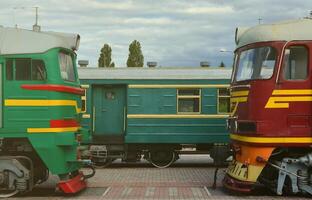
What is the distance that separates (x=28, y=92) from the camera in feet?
38.2

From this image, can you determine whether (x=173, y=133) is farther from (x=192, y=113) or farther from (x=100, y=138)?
(x=100, y=138)

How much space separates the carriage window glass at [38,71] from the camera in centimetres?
1171

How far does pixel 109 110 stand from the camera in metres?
18.7

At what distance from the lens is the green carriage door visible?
18516 mm

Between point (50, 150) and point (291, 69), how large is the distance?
5.25 meters

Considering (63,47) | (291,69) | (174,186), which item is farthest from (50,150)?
(291,69)

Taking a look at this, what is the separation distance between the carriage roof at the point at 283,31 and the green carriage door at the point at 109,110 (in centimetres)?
728

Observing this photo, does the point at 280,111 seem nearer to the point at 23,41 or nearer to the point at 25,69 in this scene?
the point at 25,69

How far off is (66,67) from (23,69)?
1.14 metres

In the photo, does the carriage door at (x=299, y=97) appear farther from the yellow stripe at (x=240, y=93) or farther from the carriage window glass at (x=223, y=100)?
the carriage window glass at (x=223, y=100)

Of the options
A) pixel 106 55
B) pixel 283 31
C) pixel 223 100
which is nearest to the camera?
pixel 283 31

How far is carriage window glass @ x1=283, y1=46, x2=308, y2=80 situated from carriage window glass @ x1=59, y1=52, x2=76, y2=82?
4.68m

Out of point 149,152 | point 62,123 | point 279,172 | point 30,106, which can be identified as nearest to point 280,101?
point 279,172

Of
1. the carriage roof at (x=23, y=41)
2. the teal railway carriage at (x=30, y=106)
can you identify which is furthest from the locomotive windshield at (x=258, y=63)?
the carriage roof at (x=23, y=41)
